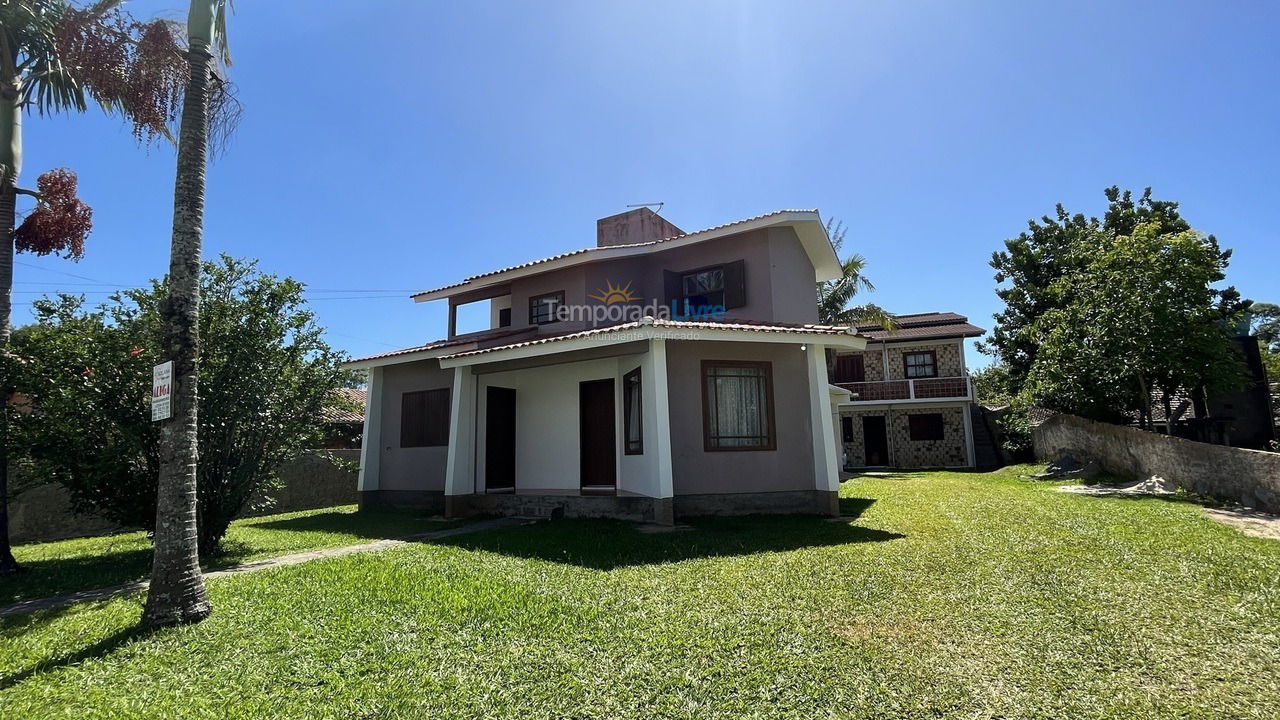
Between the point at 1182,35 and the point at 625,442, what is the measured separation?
11.3 metres

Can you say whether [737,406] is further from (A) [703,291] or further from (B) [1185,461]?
(B) [1185,461]

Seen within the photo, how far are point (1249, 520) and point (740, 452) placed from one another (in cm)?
740

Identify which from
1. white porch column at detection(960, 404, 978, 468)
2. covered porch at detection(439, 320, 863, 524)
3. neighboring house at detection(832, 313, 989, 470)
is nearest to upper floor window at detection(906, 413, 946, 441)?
neighboring house at detection(832, 313, 989, 470)

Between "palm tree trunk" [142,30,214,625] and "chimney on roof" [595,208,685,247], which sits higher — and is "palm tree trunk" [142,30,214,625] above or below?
below

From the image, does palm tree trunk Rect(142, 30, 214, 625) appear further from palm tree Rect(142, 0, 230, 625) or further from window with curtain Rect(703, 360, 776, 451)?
window with curtain Rect(703, 360, 776, 451)

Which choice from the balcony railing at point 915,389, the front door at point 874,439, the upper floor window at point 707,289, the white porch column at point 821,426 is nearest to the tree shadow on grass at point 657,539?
the white porch column at point 821,426

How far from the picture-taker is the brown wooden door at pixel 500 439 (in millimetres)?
11984

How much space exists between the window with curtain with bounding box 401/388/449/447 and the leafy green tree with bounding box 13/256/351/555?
4.24 meters

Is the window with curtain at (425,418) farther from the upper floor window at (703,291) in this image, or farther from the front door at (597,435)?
the upper floor window at (703,291)

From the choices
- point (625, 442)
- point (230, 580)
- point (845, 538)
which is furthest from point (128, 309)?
point (845, 538)

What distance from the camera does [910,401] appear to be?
2389cm

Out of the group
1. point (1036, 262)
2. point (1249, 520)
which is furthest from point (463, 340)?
point (1036, 262)

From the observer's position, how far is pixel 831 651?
4.08 m

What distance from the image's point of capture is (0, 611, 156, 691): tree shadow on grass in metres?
3.95
